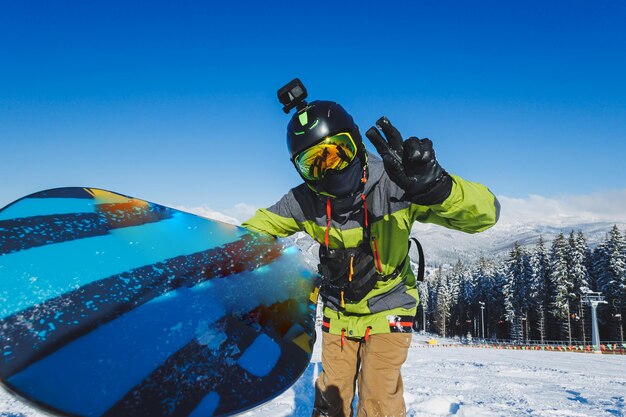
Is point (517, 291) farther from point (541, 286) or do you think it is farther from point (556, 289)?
point (556, 289)

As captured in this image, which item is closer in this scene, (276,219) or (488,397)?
(276,219)

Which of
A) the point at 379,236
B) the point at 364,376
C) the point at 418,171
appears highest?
the point at 418,171

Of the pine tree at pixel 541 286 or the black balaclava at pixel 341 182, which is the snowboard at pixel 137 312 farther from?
the pine tree at pixel 541 286

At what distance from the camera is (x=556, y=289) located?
142 ft

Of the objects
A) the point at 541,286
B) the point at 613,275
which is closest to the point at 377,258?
the point at 613,275

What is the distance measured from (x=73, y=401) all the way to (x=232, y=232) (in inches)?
64.8

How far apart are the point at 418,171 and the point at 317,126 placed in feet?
3.19

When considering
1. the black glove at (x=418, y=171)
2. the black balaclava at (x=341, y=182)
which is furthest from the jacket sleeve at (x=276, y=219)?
the black glove at (x=418, y=171)

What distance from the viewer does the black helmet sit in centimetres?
332

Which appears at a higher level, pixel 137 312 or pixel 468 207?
pixel 468 207

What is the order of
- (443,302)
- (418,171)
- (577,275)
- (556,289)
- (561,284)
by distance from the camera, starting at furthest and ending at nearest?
(443,302) < (556,289) < (561,284) < (577,275) < (418,171)

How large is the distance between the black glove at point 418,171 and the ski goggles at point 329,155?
1.71 feet

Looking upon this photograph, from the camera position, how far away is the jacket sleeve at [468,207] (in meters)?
2.88

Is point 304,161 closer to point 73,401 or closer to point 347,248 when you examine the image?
point 347,248
